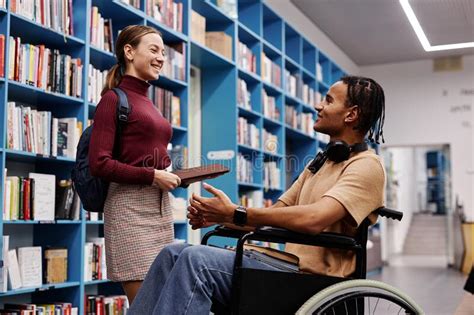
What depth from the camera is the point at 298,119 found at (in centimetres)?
738

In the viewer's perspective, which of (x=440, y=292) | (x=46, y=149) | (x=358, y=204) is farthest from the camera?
(x=440, y=292)

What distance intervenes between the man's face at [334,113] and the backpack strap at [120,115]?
710 millimetres

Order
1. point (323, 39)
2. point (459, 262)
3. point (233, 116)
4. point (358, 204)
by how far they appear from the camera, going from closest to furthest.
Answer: point (358, 204)
point (233, 116)
point (323, 39)
point (459, 262)

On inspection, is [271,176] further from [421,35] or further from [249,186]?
[421,35]

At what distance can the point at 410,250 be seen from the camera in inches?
555

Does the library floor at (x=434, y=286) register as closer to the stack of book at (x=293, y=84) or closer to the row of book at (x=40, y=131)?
the stack of book at (x=293, y=84)

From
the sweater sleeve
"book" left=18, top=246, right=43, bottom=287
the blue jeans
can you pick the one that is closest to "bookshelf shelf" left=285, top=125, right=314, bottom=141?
"book" left=18, top=246, right=43, bottom=287

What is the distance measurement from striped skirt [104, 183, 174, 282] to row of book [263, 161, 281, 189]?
413 centimetres

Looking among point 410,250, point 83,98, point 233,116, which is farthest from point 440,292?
point 410,250

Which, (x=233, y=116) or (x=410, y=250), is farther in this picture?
(x=410, y=250)

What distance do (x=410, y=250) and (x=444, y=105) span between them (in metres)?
5.19

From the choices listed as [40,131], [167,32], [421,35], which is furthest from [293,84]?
[40,131]

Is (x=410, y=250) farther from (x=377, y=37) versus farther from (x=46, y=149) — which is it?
(x=46, y=149)

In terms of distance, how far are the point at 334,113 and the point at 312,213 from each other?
1.60 ft
